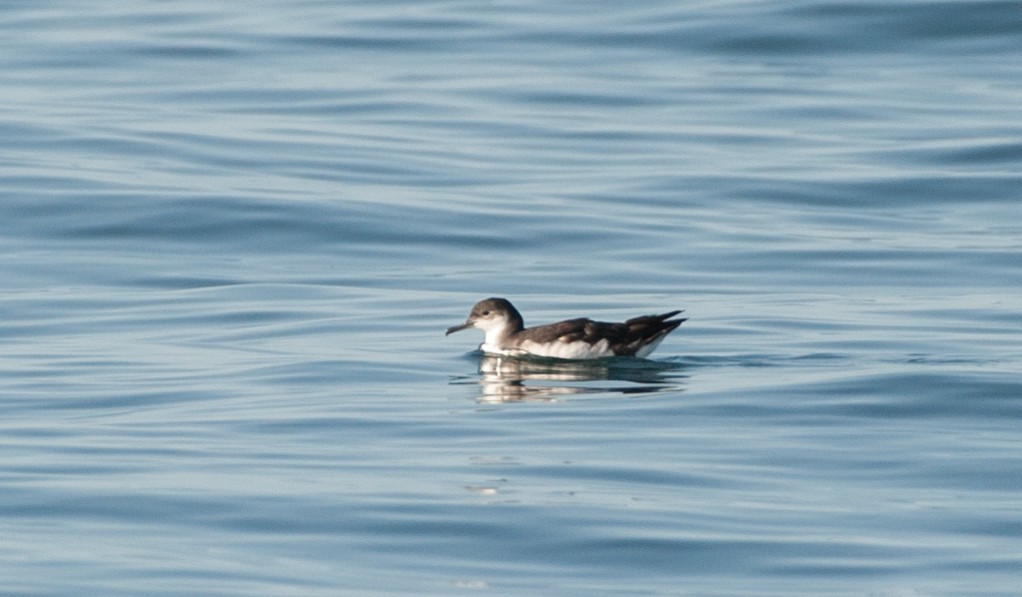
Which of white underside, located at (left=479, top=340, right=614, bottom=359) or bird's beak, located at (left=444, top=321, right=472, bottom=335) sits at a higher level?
bird's beak, located at (left=444, top=321, right=472, bottom=335)

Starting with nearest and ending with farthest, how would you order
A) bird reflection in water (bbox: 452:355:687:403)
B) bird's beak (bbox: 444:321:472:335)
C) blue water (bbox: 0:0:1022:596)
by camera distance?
blue water (bbox: 0:0:1022:596) < bird reflection in water (bbox: 452:355:687:403) < bird's beak (bbox: 444:321:472:335)

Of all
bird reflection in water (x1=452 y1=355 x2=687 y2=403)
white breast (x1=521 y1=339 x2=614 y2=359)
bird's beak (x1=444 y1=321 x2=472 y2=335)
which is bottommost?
bird reflection in water (x1=452 y1=355 x2=687 y2=403)

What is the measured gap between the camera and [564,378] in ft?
50.6

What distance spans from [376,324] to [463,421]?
5.00m

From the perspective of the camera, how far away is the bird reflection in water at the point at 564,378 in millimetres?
14414

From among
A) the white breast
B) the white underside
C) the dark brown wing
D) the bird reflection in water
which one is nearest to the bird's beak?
the bird reflection in water

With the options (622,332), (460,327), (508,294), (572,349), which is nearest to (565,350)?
(572,349)

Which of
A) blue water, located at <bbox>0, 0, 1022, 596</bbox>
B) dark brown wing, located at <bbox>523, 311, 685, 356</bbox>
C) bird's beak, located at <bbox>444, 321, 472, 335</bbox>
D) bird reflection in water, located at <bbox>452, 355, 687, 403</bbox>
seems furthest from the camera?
bird's beak, located at <bbox>444, 321, 472, 335</bbox>

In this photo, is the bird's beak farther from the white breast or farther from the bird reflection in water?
the white breast

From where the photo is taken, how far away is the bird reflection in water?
14.4 meters

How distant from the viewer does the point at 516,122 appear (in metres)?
33.0

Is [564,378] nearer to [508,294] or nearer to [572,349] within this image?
[572,349]

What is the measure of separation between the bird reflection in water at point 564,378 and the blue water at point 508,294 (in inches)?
3.2

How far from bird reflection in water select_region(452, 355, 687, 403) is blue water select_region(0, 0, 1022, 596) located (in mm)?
80
